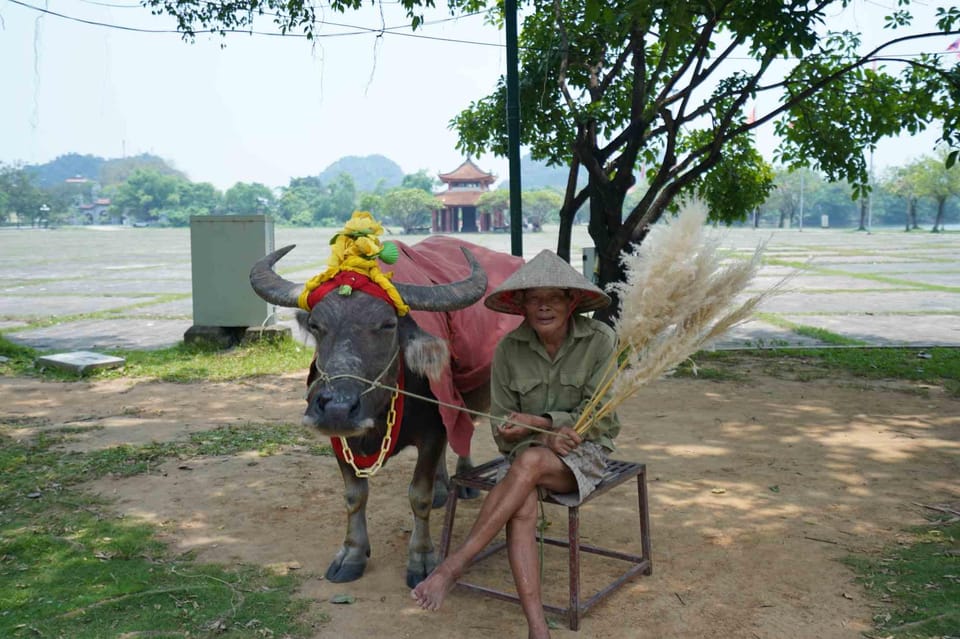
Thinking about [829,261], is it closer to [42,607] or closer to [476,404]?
[476,404]

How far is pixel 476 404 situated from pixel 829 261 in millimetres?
25478

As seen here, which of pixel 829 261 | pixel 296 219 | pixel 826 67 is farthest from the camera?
pixel 296 219

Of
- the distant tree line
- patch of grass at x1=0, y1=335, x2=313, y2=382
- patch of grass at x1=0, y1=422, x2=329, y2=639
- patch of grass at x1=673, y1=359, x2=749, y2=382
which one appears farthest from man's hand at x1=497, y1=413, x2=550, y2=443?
the distant tree line

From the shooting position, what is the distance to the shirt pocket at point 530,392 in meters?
3.76

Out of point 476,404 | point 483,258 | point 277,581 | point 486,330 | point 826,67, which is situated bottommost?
point 277,581

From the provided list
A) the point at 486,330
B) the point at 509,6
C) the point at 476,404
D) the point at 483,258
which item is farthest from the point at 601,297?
the point at 509,6

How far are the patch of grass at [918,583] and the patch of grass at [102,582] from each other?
94.4 inches

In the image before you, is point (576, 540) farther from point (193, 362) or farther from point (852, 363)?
point (193, 362)

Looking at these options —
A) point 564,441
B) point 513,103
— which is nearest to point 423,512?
point 564,441

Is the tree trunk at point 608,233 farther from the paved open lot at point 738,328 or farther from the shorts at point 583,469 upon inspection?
the shorts at point 583,469

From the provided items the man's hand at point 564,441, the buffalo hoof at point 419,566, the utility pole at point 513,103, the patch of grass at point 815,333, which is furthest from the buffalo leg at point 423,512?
the patch of grass at point 815,333

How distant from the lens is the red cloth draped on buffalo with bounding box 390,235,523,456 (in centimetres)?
405

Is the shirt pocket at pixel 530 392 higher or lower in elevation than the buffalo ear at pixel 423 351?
lower

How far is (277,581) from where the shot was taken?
398cm
